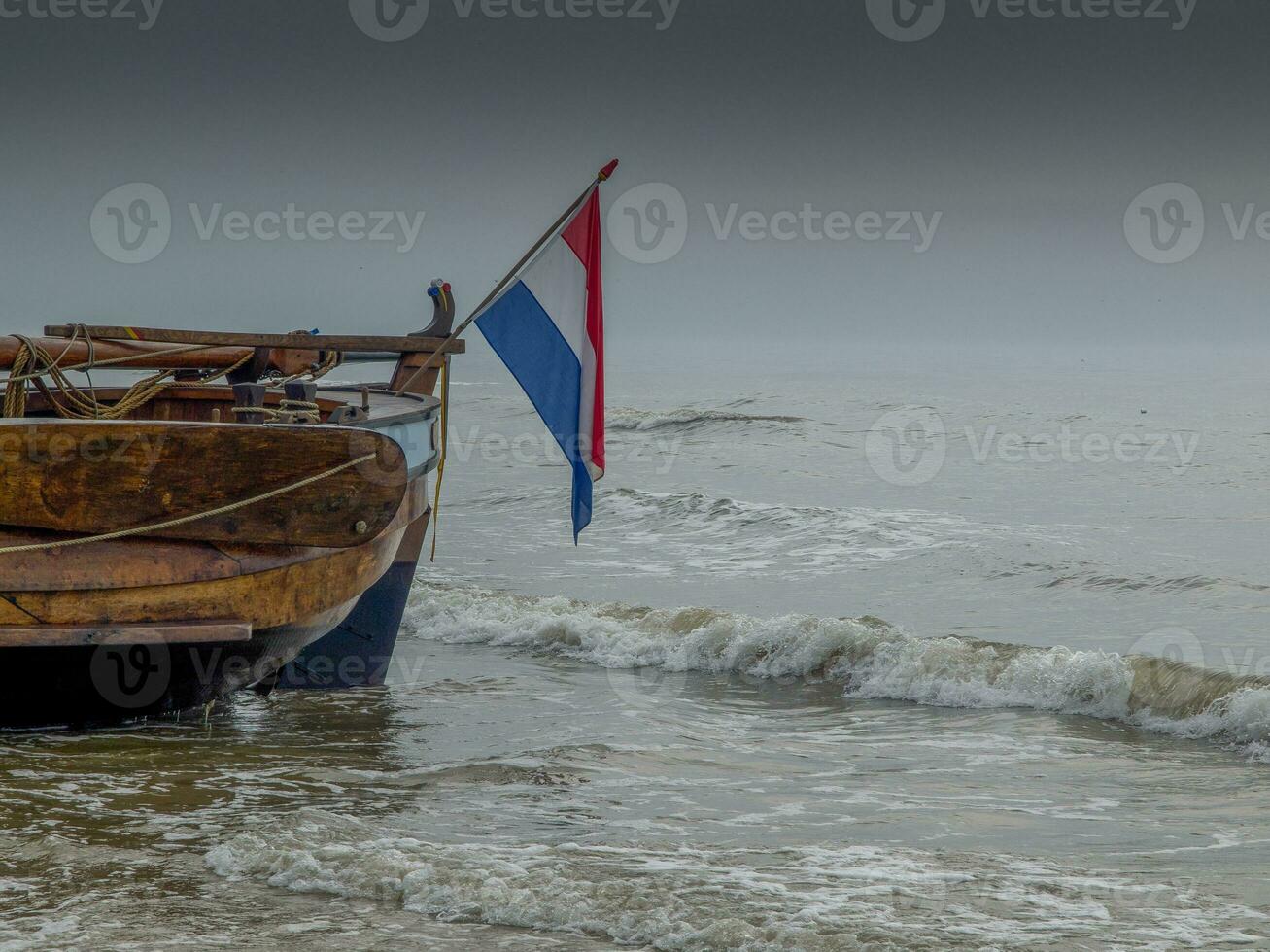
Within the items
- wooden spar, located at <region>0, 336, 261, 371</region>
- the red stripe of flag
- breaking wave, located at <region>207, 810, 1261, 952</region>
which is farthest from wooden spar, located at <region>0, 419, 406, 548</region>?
the red stripe of flag

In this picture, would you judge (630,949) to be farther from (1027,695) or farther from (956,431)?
(956,431)

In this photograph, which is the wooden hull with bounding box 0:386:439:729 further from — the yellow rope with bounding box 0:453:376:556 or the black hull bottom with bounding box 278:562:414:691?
the black hull bottom with bounding box 278:562:414:691

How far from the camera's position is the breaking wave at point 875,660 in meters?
8.34

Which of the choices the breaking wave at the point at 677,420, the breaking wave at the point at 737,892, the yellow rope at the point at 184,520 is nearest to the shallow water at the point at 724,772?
the breaking wave at the point at 737,892

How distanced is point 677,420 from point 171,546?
34287 millimetres

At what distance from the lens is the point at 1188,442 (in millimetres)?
33281

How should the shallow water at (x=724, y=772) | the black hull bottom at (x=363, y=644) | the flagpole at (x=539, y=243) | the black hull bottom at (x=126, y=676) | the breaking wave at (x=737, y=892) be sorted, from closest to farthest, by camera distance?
the breaking wave at (x=737, y=892) → the shallow water at (x=724, y=772) → the black hull bottom at (x=126, y=676) → the flagpole at (x=539, y=243) → the black hull bottom at (x=363, y=644)

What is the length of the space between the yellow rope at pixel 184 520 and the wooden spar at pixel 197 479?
0.06ft

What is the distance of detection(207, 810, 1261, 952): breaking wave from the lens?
14.5ft

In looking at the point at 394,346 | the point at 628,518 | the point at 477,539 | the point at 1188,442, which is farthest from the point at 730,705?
the point at 1188,442

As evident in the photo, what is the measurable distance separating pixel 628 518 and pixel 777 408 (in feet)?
90.9

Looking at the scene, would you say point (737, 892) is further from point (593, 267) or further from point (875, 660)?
point (875, 660)

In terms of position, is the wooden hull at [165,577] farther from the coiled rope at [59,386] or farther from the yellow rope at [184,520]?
the coiled rope at [59,386]

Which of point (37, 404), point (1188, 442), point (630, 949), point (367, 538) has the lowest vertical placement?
point (630, 949)
